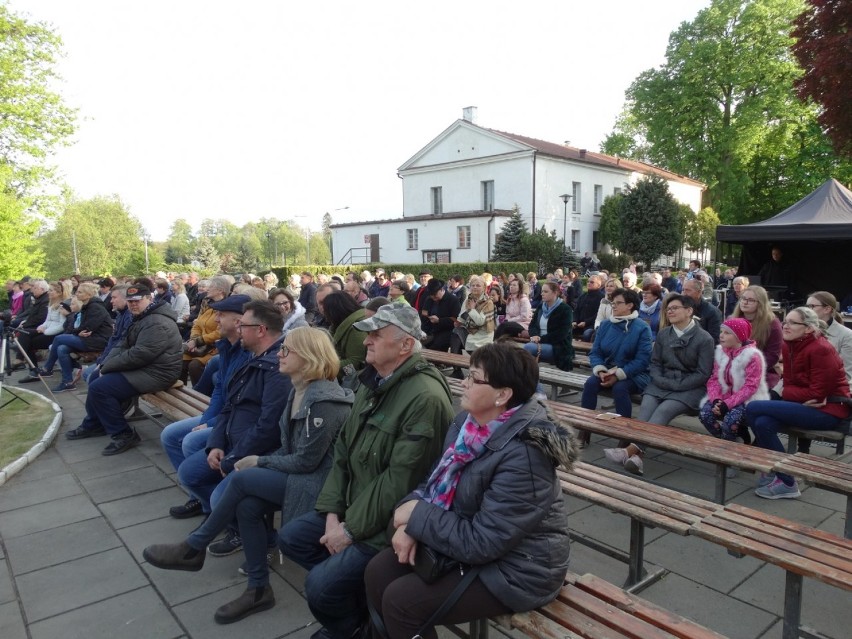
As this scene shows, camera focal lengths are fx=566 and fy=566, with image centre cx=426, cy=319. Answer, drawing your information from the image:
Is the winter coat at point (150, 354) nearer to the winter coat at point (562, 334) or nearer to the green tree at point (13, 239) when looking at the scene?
the winter coat at point (562, 334)

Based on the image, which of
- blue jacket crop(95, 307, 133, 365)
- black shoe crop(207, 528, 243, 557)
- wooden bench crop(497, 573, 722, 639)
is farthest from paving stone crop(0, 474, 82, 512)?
wooden bench crop(497, 573, 722, 639)

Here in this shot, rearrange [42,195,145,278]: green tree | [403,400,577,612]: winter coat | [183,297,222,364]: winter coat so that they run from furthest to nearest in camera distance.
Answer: [42,195,145,278]: green tree, [183,297,222,364]: winter coat, [403,400,577,612]: winter coat

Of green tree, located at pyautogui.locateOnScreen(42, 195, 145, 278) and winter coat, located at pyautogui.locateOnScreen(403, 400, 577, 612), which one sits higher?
green tree, located at pyautogui.locateOnScreen(42, 195, 145, 278)

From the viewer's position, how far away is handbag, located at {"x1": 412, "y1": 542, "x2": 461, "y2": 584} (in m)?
2.20

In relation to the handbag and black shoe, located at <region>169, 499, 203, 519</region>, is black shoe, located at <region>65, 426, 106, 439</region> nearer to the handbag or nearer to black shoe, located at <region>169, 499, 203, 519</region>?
black shoe, located at <region>169, 499, 203, 519</region>

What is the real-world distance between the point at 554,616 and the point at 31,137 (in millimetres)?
30138

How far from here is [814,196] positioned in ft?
37.2

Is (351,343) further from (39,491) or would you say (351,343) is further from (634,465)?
(39,491)

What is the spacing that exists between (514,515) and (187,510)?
313cm

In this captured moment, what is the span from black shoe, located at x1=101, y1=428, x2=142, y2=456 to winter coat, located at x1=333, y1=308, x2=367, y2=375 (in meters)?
2.51

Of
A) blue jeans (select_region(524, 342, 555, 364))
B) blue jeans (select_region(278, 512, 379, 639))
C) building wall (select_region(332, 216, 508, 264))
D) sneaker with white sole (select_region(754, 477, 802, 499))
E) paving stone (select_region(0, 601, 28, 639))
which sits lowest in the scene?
paving stone (select_region(0, 601, 28, 639))

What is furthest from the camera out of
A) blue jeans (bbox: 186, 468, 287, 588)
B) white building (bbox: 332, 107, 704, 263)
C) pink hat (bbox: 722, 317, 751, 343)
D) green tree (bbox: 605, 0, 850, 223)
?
white building (bbox: 332, 107, 704, 263)

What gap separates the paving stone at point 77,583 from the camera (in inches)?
126

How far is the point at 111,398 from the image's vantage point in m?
5.77
